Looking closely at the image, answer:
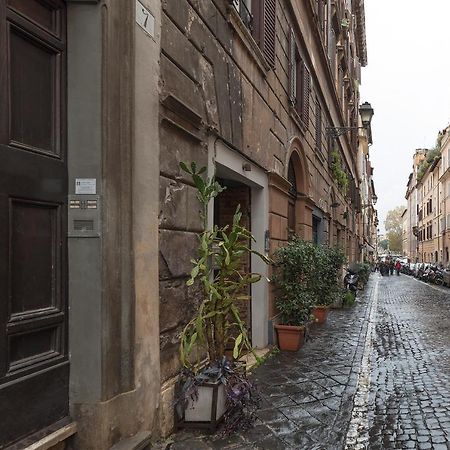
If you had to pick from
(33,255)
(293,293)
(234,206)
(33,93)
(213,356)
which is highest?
(33,93)

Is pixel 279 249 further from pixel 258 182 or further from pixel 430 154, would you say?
pixel 430 154

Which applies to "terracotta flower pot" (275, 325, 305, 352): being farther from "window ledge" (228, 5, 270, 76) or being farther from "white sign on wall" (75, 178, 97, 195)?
"white sign on wall" (75, 178, 97, 195)

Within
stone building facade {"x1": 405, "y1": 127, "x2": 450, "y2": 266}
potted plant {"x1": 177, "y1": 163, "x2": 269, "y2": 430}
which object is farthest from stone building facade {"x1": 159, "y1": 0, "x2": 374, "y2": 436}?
stone building facade {"x1": 405, "y1": 127, "x2": 450, "y2": 266}

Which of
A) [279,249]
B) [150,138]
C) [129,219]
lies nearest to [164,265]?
[129,219]

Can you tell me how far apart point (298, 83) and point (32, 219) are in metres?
9.42

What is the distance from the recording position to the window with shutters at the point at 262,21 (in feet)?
25.0

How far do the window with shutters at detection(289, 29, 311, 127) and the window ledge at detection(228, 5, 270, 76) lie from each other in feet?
8.01

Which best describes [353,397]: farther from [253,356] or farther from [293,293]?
[293,293]

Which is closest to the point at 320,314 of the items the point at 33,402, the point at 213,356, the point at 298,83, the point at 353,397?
the point at 298,83

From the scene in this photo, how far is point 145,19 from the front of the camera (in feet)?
13.7

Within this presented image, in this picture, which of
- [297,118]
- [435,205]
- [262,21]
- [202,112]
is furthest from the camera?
[435,205]

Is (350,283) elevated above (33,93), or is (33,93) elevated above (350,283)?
(33,93)

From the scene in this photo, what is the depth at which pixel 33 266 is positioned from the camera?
11.1 ft

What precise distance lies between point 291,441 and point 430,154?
57797 mm
